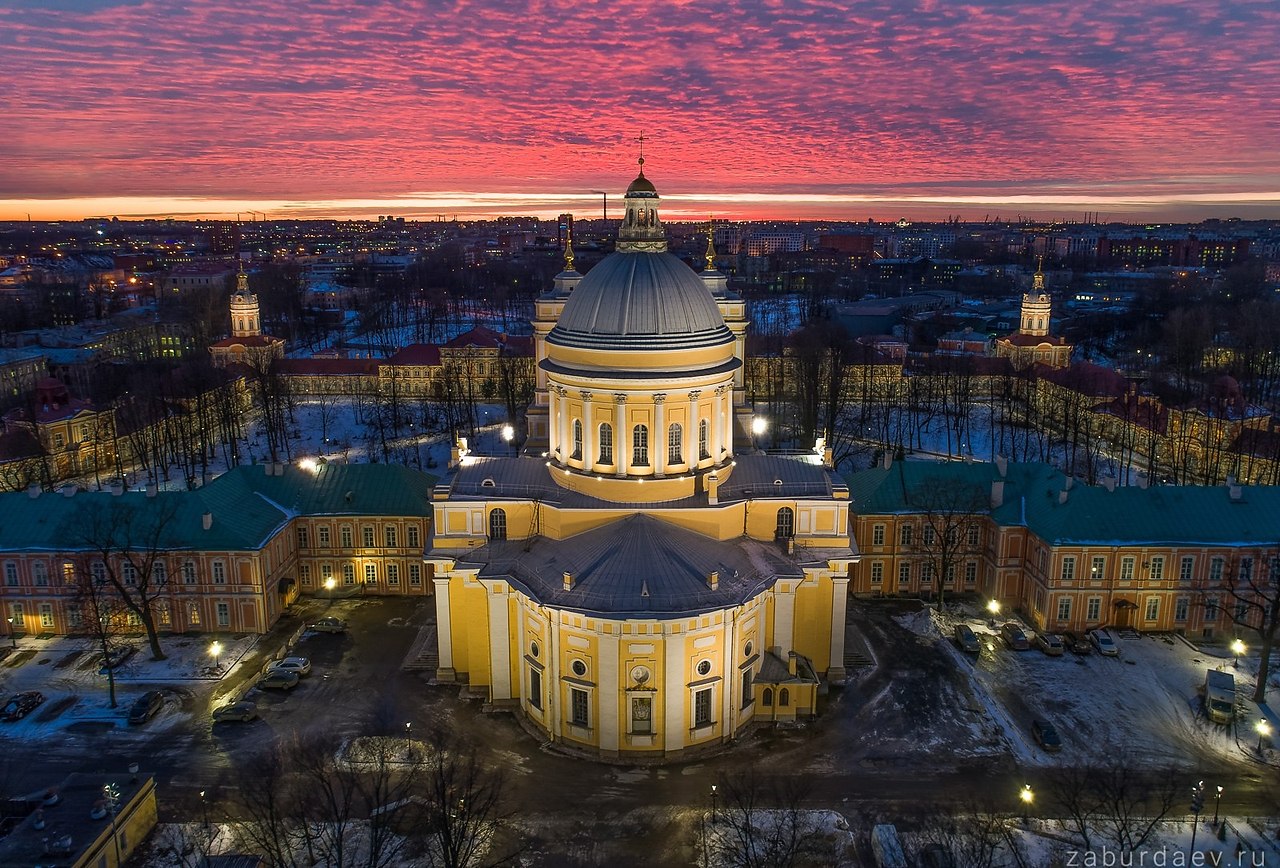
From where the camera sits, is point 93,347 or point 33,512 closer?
point 33,512

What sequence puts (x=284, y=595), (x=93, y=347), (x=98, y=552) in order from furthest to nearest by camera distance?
(x=93, y=347), (x=284, y=595), (x=98, y=552)

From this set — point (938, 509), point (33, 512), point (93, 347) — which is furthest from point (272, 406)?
point (938, 509)

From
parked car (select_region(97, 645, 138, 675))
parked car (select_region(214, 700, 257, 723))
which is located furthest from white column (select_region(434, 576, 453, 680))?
parked car (select_region(97, 645, 138, 675))

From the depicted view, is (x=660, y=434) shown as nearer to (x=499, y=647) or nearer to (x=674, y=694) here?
(x=674, y=694)

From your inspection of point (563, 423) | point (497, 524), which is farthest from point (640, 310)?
point (497, 524)

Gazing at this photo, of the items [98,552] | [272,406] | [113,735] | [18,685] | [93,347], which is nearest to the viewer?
[113,735]

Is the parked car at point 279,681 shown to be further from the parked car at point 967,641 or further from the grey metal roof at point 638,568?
the parked car at point 967,641

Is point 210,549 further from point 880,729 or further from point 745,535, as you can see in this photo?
point 880,729
